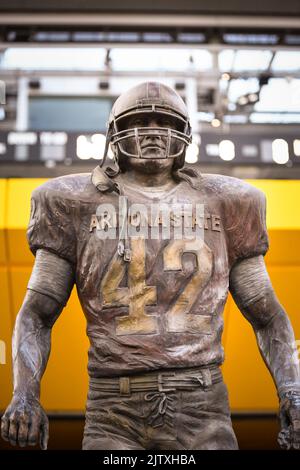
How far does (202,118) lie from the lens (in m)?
6.77

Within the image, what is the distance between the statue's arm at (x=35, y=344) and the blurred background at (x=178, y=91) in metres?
3.62

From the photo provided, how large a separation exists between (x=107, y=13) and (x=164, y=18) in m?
0.64

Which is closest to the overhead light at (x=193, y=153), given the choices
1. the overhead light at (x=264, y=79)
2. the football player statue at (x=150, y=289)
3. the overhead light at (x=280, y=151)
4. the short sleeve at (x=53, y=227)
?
the overhead light at (x=280, y=151)

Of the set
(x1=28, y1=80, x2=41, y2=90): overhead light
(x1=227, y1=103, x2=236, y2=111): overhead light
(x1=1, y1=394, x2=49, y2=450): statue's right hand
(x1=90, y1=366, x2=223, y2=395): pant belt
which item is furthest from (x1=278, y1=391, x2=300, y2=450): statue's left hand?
(x1=28, y1=80, x2=41, y2=90): overhead light

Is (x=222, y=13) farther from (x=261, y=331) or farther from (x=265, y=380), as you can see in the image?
(x=261, y=331)

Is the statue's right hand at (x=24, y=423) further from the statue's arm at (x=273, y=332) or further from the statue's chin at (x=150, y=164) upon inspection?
the statue's chin at (x=150, y=164)

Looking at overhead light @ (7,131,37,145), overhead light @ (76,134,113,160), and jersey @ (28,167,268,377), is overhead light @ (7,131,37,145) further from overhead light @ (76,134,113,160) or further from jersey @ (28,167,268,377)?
jersey @ (28,167,268,377)

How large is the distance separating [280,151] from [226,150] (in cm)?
50

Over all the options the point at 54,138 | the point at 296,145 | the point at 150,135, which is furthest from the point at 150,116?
the point at 296,145

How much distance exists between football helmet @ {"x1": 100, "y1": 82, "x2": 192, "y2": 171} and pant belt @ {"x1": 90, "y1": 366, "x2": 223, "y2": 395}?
2.69ft

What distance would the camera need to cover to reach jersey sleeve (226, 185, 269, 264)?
8.90 feet

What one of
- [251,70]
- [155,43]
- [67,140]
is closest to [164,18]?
[155,43]
